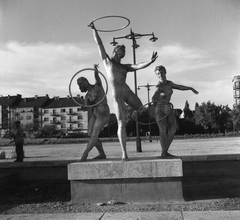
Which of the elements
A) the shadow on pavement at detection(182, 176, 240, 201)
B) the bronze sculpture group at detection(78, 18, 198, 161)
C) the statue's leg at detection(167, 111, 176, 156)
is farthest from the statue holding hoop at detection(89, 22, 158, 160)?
the shadow on pavement at detection(182, 176, 240, 201)

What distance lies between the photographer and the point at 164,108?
7.77 metres

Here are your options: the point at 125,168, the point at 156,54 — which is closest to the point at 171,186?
the point at 125,168

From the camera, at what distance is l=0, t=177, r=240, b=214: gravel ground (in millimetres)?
6414

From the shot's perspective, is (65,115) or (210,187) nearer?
(210,187)

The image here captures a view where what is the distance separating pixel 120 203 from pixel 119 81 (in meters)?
2.66

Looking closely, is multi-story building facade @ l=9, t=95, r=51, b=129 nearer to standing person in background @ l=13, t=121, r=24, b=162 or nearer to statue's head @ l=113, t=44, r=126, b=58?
standing person in background @ l=13, t=121, r=24, b=162

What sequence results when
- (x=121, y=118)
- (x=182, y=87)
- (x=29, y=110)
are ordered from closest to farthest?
(x=121, y=118) < (x=182, y=87) < (x=29, y=110)

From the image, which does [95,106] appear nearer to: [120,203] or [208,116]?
[120,203]

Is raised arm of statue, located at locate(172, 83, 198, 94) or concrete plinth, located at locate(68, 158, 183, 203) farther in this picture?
raised arm of statue, located at locate(172, 83, 198, 94)

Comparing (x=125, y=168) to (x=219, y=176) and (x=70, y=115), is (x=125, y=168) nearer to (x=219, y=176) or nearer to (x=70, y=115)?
(x=219, y=176)

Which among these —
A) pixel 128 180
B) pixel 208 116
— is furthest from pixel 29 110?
pixel 128 180

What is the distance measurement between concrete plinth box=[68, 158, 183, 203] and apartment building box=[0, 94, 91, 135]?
10428 centimetres

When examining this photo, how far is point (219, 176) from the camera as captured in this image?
32.3 ft

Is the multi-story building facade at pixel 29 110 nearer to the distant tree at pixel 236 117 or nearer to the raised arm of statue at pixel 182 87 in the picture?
the distant tree at pixel 236 117
